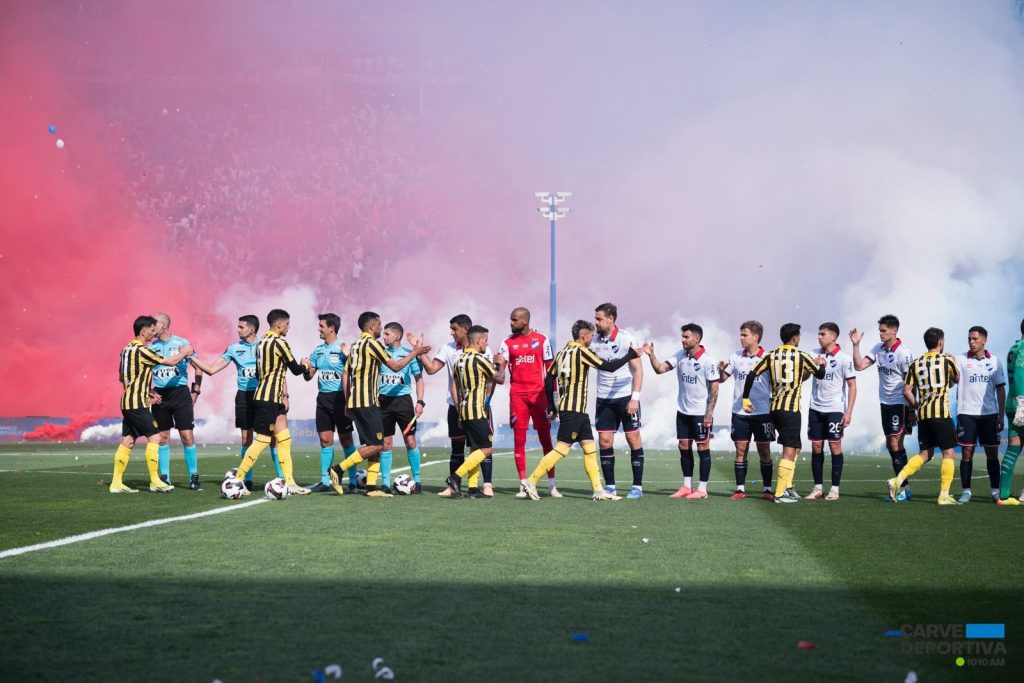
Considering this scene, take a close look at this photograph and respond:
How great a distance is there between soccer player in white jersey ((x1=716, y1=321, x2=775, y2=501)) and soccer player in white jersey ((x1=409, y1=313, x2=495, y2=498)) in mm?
2536

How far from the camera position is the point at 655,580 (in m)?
6.55

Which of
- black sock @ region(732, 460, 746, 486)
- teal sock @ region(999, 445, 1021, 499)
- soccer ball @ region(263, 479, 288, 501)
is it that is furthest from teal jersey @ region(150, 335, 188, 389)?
teal sock @ region(999, 445, 1021, 499)

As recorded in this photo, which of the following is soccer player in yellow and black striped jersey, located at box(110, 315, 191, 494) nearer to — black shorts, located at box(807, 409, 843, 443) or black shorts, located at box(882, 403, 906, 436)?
black shorts, located at box(807, 409, 843, 443)

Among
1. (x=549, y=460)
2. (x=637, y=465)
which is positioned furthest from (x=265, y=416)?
(x=637, y=465)

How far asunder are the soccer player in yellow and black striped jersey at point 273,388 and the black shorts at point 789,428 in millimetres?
5789

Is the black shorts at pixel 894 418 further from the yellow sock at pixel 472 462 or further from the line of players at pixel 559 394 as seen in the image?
the yellow sock at pixel 472 462

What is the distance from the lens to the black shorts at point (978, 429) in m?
13.6

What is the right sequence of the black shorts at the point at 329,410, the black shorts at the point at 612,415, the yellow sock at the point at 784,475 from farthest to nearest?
the black shorts at the point at 329,410 < the black shorts at the point at 612,415 < the yellow sock at the point at 784,475

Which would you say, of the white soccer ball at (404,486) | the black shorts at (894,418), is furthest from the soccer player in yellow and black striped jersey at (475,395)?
the black shorts at (894,418)

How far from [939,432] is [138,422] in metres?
9.65

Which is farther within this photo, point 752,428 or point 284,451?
point 752,428

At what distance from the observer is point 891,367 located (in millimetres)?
13805

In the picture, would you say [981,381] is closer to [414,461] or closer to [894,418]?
[894,418]

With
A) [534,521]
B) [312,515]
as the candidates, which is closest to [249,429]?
[312,515]
